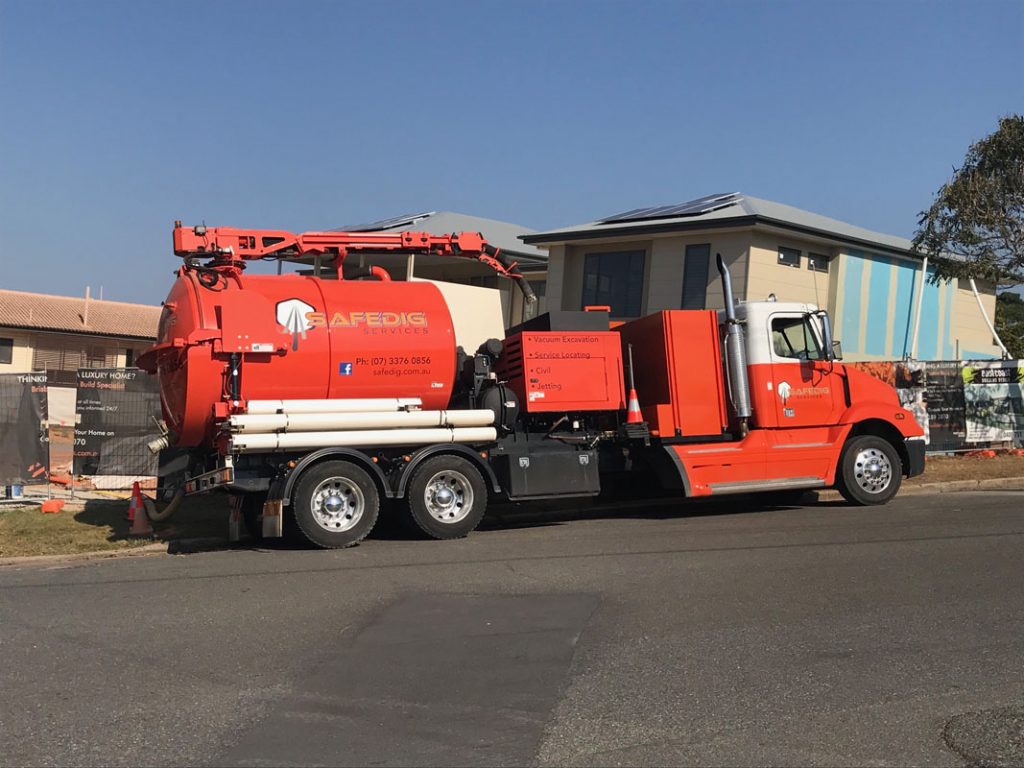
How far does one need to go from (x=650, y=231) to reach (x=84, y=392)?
537 inches

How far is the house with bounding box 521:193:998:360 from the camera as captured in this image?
73.4 feet

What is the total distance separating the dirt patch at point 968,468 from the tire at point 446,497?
8.16 metres

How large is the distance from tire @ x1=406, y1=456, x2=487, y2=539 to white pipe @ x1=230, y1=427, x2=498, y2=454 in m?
0.29

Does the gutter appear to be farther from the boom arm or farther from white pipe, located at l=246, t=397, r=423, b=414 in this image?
white pipe, located at l=246, t=397, r=423, b=414

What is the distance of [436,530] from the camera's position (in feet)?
35.7

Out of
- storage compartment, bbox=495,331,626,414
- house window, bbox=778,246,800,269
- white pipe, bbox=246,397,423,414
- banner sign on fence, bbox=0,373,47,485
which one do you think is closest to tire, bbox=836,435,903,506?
storage compartment, bbox=495,331,626,414

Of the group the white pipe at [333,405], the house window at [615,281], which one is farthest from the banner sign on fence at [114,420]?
the house window at [615,281]

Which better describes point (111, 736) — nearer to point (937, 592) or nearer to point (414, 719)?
point (414, 719)

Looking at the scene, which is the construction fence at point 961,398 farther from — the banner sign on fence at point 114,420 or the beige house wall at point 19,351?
the beige house wall at point 19,351

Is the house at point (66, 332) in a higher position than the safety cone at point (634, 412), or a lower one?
higher

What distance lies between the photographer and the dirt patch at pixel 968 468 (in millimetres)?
15930

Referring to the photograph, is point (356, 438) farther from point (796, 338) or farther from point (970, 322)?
point (970, 322)

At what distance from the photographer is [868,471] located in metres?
13.2

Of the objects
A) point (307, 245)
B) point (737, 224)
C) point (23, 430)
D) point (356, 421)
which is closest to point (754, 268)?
point (737, 224)
